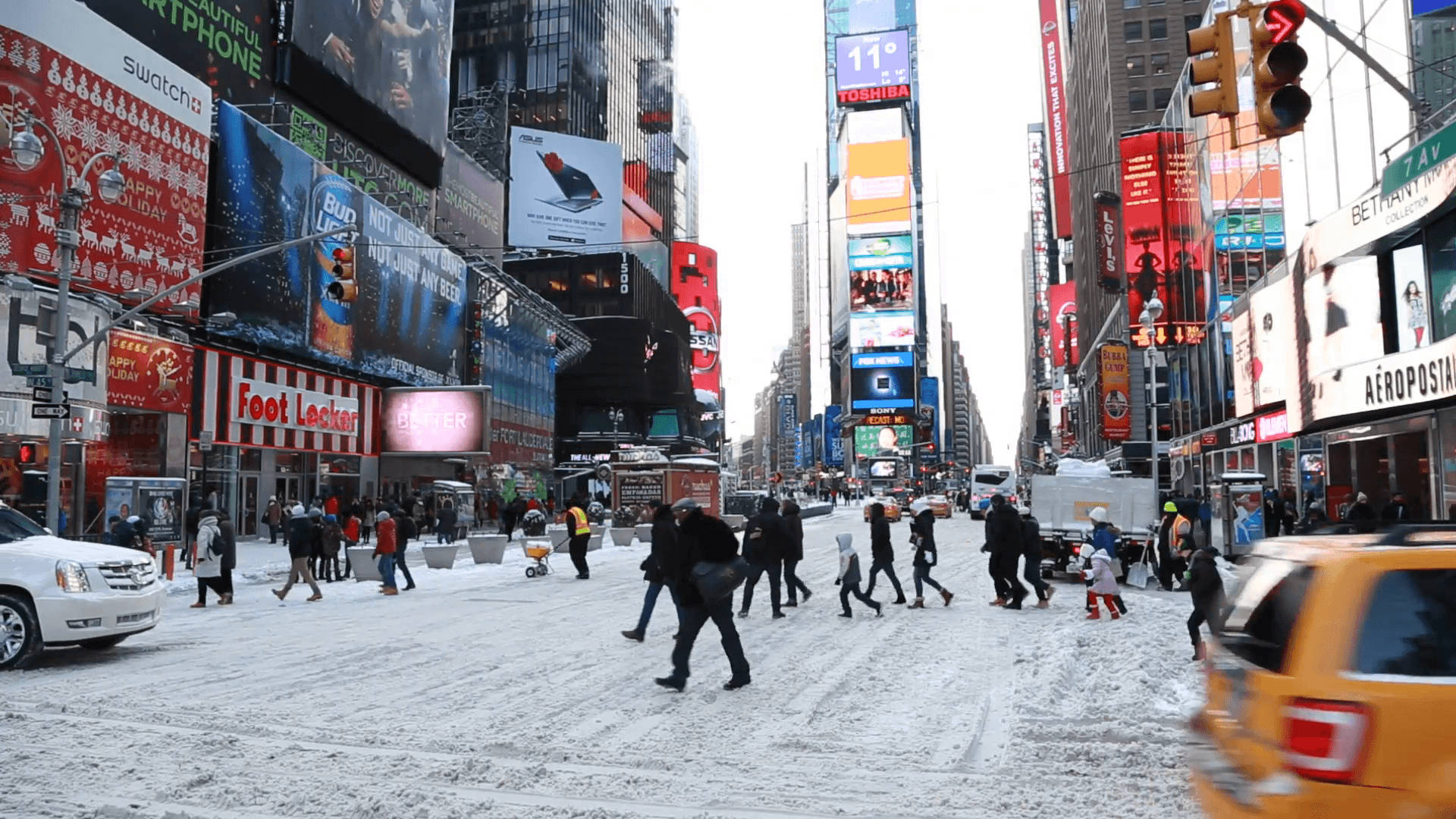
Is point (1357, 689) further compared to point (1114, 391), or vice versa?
point (1114, 391)

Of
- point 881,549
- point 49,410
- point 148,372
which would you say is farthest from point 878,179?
point 881,549

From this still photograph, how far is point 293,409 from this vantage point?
39312mm

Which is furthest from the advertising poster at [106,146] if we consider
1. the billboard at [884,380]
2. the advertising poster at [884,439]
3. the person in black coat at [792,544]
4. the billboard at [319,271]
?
the advertising poster at [884,439]

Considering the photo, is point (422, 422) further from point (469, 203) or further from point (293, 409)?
point (469, 203)

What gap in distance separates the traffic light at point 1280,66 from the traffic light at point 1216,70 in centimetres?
22

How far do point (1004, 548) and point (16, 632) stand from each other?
12697mm

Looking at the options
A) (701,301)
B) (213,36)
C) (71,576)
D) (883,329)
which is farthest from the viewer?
(883,329)

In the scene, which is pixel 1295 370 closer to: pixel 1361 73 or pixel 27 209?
pixel 1361 73

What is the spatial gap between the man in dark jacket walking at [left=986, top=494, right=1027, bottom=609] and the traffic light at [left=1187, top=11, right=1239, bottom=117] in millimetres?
7585

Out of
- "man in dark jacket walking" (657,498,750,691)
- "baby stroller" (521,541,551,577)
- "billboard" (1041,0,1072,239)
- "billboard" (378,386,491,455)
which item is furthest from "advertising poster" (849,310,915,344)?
"man in dark jacket walking" (657,498,750,691)

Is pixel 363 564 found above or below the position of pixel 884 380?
below

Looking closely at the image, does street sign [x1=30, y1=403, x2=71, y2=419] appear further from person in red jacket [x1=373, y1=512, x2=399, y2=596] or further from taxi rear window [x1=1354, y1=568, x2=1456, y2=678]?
taxi rear window [x1=1354, y1=568, x2=1456, y2=678]

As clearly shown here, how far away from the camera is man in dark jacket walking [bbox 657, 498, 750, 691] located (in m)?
9.14

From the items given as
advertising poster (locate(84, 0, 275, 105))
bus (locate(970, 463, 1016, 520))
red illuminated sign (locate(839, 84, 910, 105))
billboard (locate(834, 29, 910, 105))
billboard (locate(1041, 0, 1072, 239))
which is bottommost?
bus (locate(970, 463, 1016, 520))
